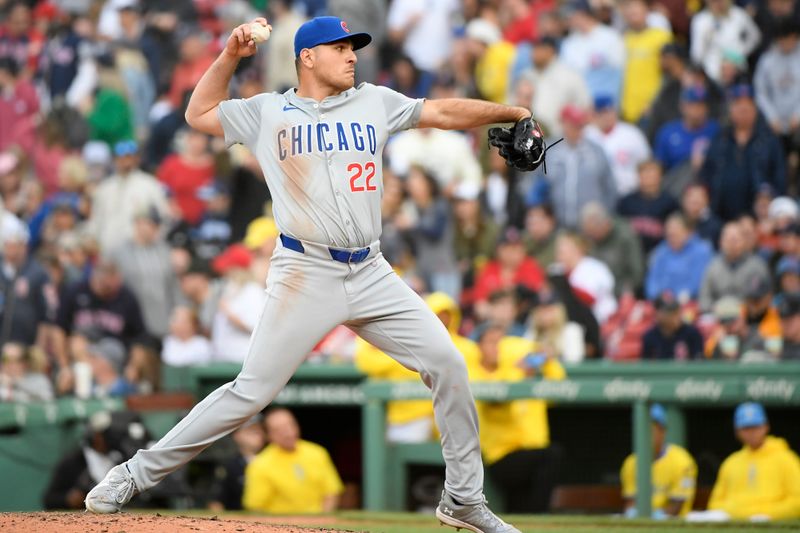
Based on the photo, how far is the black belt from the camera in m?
5.45

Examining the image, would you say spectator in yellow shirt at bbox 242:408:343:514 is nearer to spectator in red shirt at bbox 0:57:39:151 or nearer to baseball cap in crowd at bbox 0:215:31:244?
baseball cap in crowd at bbox 0:215:31:244

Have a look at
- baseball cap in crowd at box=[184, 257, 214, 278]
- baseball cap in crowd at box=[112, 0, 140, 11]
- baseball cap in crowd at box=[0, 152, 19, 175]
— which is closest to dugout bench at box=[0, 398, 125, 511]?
baseball cap in crowd at box=[184, 257, 214, 278]

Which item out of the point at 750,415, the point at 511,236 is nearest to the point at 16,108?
the point at 511,236

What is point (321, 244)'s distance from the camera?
5.44 meters

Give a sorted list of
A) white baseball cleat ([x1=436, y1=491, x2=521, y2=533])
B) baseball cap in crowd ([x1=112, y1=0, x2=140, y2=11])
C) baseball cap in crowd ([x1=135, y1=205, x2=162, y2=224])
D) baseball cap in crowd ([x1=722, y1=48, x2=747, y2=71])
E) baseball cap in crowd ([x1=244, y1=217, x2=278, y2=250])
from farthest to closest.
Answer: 1. baseball cap in crowd ([x1=112, y1=0, x2=140, y2=11])
2. baseball cap in crowd ([x1=135, y1=205, x2=162, y2=224])
3. baseball cap in crowd ([x1=722, y1=48, x2=747, y2=71])
4. baseball cap in crowd ([x1=244, y1=217, x2=278, y2=250])
5. white baseball cleat ([x1=436, y1=491, x2=521, y2=533])

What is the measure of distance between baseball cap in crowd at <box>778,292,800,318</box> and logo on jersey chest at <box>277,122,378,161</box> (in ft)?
14.4

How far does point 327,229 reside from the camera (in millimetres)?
5414

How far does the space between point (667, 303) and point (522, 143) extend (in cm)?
445

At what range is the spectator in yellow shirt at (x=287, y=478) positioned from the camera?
9.02 m

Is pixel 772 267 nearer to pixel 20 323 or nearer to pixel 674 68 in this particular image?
pixel 674 68

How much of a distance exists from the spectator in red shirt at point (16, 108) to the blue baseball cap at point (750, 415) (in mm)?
9064

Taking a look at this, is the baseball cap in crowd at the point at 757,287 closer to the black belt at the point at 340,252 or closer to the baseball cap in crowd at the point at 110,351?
the baseball cap in crowd at the point at 110,351

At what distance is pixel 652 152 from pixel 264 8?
493 cm

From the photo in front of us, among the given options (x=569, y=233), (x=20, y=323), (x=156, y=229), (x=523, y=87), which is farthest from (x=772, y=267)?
(x=20, y=323)
